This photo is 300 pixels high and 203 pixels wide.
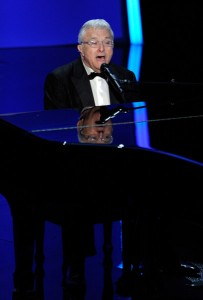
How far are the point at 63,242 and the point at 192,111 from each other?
92 cm

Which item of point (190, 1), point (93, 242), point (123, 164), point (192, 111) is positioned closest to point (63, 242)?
point (93, 242)

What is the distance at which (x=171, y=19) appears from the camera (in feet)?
43.4

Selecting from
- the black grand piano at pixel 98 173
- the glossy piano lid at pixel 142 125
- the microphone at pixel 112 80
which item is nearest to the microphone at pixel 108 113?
the glossy piano lid at pixel 142 125

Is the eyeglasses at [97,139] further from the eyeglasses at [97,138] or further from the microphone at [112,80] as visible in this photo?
the microphone at [112,80]

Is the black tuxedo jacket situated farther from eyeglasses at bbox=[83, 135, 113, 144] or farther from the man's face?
eyeglasses at bbox=[83, 135, 113, 144]

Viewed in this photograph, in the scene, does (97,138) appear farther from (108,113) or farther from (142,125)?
(108,113)

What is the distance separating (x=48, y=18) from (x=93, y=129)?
10678 mm

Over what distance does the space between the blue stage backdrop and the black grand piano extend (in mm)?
10497

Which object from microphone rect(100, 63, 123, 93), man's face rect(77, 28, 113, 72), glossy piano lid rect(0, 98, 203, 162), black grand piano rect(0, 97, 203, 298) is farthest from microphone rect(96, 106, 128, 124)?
man's face rect(77, 28, 113, 72)

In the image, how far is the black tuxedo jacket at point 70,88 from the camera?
12.4ft

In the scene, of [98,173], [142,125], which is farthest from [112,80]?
[98,173]

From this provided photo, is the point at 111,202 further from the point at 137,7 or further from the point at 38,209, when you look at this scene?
the point at 137,7

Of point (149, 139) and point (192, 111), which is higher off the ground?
point (192, 111)

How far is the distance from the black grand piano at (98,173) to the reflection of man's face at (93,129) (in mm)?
19
